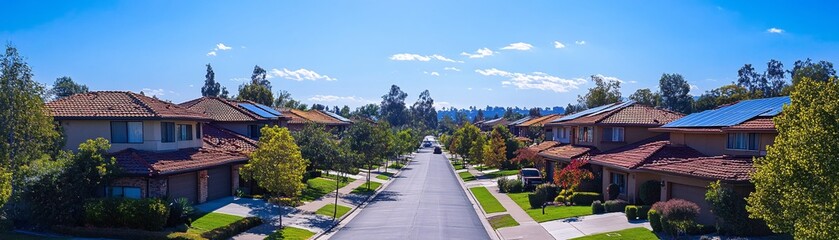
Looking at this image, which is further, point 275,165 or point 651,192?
point 651,192

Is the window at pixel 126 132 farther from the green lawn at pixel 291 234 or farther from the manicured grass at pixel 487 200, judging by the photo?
the manicured grass at pixel 487 200

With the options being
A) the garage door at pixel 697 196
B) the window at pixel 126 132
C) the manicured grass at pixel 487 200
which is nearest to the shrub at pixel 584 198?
the manicured grass at pixel 487 200

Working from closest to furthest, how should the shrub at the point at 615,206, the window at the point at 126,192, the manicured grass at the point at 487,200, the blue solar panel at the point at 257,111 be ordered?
the window at the point at 126,192 < the shrub at the point at 615,206 < the manicured grass at the point at 487,200 < the blue solar panel at the point at 257,111

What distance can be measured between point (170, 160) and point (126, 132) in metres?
3.13

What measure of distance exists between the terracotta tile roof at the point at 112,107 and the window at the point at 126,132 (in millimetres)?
576

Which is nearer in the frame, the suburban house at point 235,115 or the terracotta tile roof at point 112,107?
the terracotta tile roof at point 112,107

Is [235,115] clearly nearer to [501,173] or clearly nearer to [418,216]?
[418,216]

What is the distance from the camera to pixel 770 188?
13195 mm

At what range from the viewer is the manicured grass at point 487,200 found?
32.8 meters

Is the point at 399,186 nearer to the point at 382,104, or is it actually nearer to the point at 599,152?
the point at 599,152

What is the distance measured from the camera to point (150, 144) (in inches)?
1125

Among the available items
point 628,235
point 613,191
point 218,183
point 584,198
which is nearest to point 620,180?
point 613,191

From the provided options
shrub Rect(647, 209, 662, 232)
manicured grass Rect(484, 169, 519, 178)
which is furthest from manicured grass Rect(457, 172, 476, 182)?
shrub Rect(647, 209, 662, 232)

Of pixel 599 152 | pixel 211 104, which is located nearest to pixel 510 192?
pixel 599 152
